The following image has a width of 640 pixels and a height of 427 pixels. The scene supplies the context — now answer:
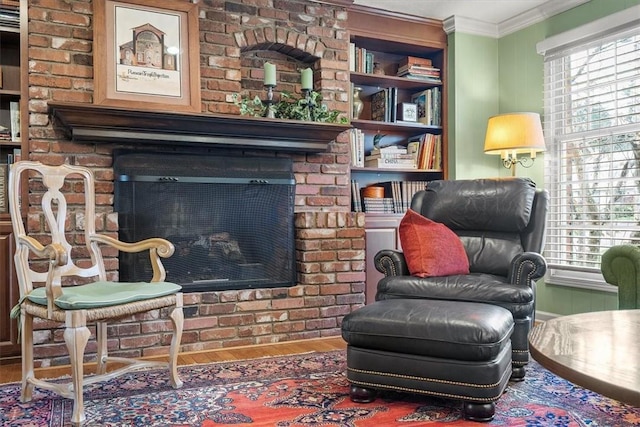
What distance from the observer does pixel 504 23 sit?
14.7ft

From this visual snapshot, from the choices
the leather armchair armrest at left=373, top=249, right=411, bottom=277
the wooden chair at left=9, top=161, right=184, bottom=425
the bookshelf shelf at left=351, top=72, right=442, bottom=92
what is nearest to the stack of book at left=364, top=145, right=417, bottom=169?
the bookshelf shelf at left=351, top=72, right=442, bottom=92

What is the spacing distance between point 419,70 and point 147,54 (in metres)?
2.15

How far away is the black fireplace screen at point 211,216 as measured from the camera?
10.8ft

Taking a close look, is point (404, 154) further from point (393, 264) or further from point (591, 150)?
point (393, 264)

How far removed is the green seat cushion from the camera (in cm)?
218

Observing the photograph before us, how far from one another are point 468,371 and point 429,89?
2.94m

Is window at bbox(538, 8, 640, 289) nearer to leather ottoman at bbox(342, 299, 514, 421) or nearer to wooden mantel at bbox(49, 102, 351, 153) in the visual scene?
wooden mantel at bbox(49, 102, 351, 153)

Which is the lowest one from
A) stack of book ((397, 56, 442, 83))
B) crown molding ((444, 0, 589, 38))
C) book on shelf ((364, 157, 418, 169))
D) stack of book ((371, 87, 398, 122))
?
book on shelf ((364, 157, 418, 169))

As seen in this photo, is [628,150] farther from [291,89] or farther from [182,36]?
[182,36]

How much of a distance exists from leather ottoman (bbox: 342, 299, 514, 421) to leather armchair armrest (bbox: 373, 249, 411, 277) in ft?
2.01

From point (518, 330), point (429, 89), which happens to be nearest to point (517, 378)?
point (518, 330)

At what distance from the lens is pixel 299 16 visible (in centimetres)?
385

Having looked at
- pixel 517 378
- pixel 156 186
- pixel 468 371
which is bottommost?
pixel 517 378

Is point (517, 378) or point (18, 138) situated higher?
point (18, 138)
